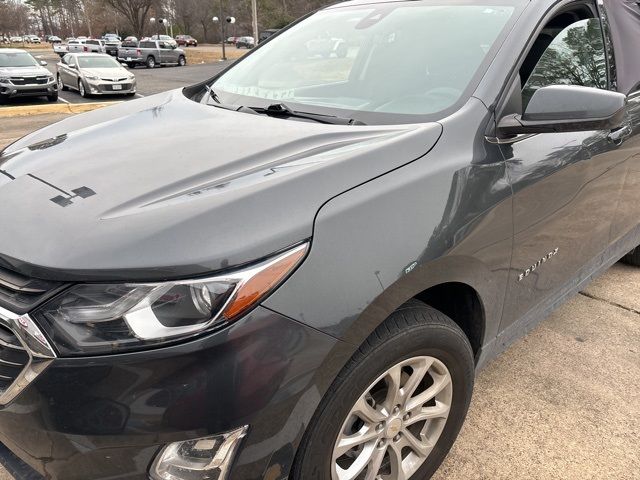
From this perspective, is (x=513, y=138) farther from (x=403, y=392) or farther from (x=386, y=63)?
(x=403, y=392)

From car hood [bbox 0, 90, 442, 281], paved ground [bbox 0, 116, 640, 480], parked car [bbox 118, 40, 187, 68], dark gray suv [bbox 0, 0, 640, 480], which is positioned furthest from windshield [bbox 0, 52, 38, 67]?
parked car [bbox 118, 40, 187, 68]

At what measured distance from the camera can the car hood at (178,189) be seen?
1290 millimetres

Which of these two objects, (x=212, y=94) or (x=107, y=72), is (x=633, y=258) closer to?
(x=212, y=94)

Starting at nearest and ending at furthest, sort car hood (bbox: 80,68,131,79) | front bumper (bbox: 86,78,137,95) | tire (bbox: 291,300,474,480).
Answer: tire (bbox: 291,300,474,480), front bumper (bbox: 86,78,137,95), car hood (bbox: 80,68,131,79)

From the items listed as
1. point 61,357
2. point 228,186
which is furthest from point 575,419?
point 61,357

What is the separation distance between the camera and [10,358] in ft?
4.29

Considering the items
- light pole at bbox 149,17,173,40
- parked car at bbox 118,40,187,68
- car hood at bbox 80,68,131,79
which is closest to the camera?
car hood at bbox 80,68,131,79

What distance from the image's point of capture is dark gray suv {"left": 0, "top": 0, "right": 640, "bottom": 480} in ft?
4.10

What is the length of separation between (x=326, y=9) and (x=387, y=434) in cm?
238

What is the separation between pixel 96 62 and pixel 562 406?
18.6 metres

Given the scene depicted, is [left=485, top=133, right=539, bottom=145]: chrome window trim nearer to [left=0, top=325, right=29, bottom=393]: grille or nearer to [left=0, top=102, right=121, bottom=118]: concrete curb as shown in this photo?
[left=0, top=325, right=29, bottom=393]: grille

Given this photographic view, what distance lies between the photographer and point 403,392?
1.70m

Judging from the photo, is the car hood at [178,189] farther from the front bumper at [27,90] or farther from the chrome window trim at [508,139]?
the front bumper at [27,90]

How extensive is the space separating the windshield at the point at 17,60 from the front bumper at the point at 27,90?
96 centimetres
